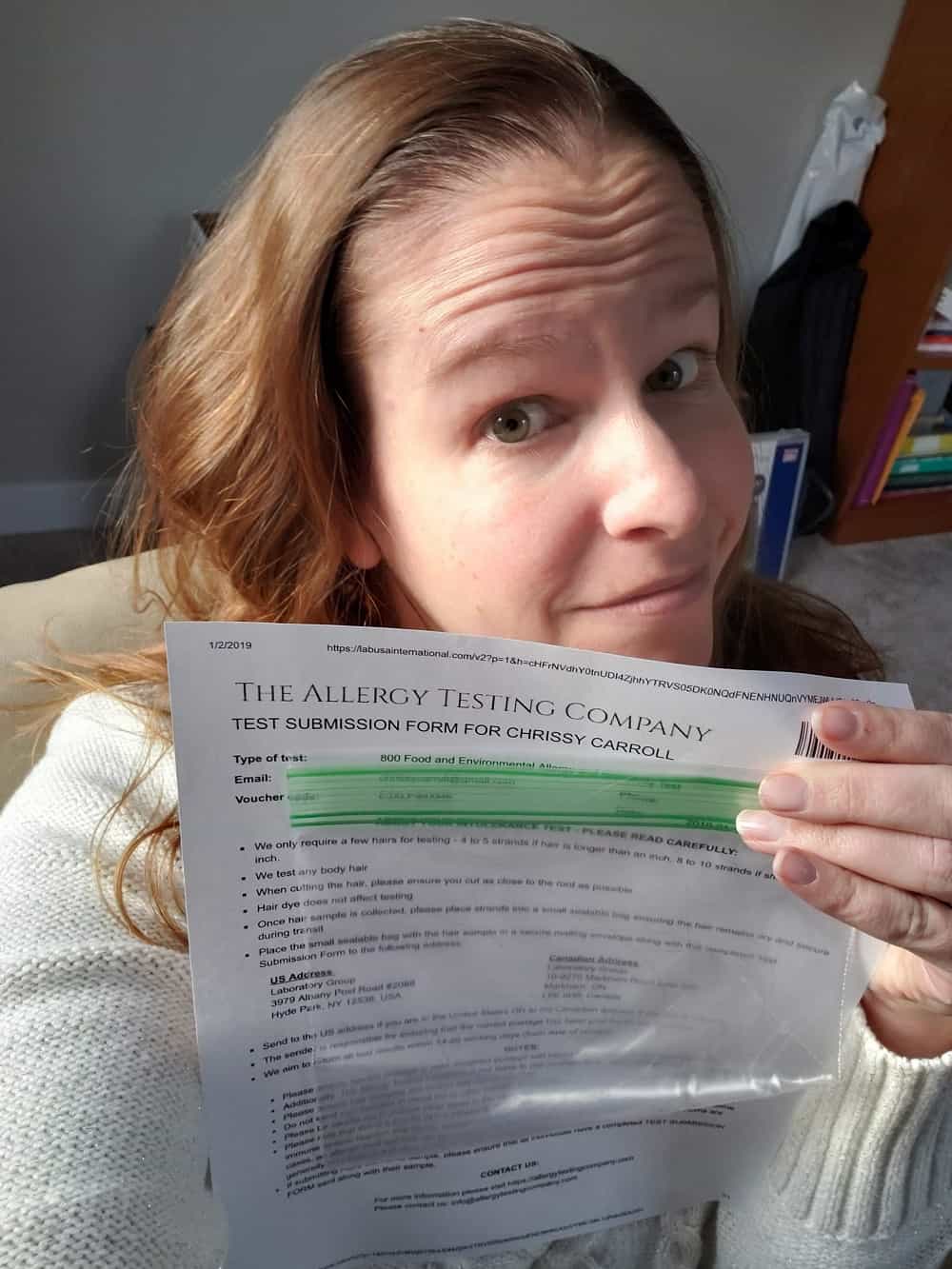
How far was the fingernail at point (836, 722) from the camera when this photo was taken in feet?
1.55

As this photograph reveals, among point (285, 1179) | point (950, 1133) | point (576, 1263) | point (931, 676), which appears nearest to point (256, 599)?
point (285, 1179)

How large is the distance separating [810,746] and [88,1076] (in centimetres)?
42

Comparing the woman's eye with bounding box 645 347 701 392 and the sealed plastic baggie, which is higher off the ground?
the woman's eye with bounding box 645 347 701 392

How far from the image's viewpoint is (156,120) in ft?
6.26

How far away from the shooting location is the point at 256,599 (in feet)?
2.57

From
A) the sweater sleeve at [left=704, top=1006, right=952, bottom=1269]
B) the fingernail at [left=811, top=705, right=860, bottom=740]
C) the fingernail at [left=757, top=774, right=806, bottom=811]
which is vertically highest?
the fingernail at [left=811, top=705, right=860, bottom=740]

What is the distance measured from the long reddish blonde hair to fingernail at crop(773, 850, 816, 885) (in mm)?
363

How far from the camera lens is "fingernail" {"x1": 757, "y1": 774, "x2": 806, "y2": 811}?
0.48 m

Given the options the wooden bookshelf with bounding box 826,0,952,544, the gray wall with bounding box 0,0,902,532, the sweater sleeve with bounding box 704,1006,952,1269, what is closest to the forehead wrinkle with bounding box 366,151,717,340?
the sweater sleeve with bounding box 704,1006,952,1269

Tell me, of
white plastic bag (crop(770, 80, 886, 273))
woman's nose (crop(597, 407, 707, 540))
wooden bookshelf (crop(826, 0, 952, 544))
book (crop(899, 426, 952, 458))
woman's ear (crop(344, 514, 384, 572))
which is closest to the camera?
woman's nose (crop(597, 407, 707, 540))

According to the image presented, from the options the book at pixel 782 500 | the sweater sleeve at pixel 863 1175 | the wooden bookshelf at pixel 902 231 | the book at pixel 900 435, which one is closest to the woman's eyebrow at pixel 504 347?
the sweater sleeve at pixel 863 1175

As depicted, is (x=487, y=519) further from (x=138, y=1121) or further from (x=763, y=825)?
(x=138, y=1121)

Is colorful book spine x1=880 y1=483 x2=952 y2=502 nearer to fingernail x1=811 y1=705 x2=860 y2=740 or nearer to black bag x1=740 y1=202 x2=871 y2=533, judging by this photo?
black bag x1=740 y1=202 x2=871 y2=533

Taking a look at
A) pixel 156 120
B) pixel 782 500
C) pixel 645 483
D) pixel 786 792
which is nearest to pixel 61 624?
pixel 645 483
